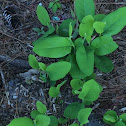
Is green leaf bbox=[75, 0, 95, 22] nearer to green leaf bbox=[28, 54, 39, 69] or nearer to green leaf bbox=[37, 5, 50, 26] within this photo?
green leaf bbox=[37, 5, 50, 26]

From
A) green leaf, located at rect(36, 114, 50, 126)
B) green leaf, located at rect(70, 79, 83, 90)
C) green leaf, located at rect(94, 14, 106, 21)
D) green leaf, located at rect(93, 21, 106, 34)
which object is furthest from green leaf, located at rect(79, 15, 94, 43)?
green leaf, located at rect(36, 114, 50, 126)

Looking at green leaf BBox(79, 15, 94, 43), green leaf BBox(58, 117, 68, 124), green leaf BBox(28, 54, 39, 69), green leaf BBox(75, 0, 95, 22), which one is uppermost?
green leaf BBox(75, 0, 95, 22)

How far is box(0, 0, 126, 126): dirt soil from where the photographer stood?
1.39 metres

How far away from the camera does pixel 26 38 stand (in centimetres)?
168

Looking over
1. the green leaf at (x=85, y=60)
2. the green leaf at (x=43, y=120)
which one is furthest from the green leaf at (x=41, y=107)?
the green leaf at (x=85, y=60)

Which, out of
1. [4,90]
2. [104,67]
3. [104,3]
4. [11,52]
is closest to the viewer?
[104,67]

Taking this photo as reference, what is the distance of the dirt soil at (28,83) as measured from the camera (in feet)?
4.57

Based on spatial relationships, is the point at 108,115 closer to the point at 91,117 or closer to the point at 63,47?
the point at 91,117

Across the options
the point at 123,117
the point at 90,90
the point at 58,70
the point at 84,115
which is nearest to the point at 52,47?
the point at 58,70

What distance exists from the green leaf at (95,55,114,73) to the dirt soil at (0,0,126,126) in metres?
0.14

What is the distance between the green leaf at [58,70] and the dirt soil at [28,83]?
0.20 meters

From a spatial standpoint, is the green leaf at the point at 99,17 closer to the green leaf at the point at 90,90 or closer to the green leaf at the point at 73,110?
the green leaf at the point at 90,90

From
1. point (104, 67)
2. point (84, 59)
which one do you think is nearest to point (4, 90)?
point (84, 59)

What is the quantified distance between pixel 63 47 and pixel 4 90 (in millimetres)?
614
